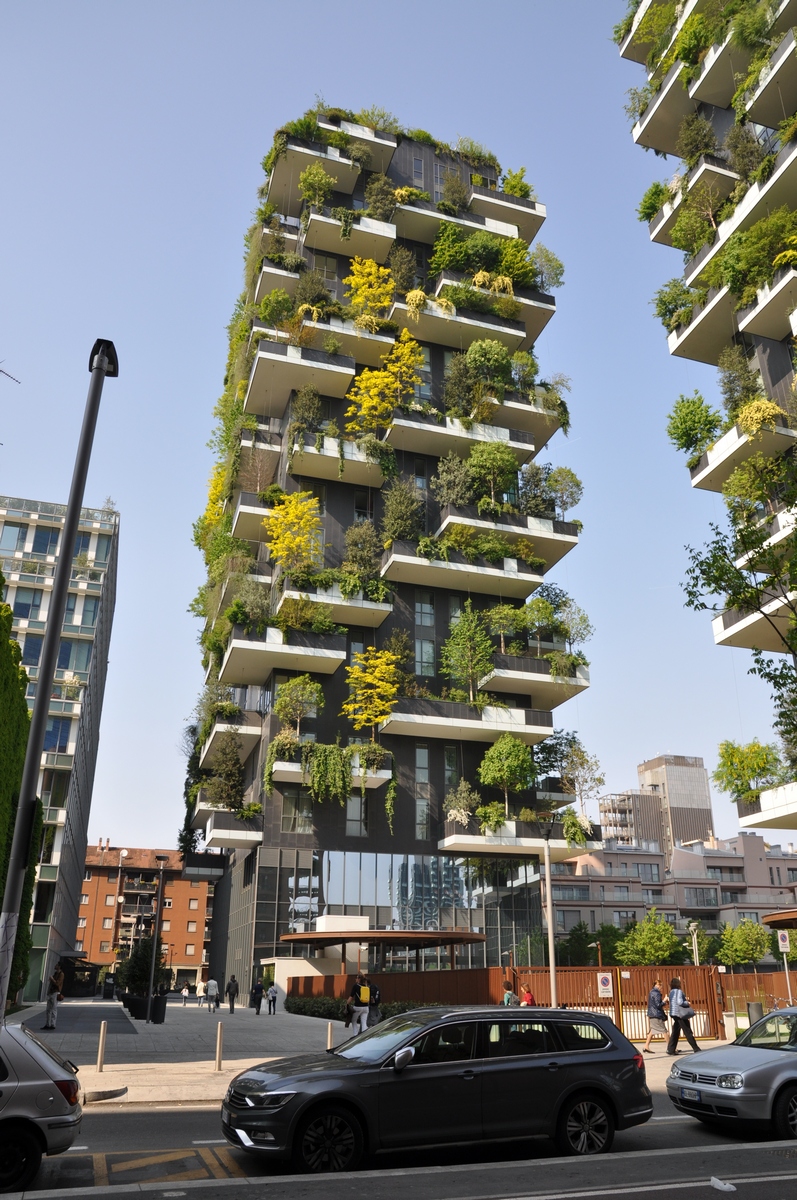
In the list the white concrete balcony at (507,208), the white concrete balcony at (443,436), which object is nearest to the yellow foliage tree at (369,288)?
the white concrete balcony at (443,436)

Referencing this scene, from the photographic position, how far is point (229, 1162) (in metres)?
9.29

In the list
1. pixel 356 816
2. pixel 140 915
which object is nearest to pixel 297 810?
pixel 356 816

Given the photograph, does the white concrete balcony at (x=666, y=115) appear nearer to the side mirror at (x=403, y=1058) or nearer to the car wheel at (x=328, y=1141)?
the side mirror at (x=403, y=1058)

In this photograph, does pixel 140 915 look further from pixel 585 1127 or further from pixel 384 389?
pixel 585 1127

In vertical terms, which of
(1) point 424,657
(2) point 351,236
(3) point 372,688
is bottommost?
(3) point 372,688

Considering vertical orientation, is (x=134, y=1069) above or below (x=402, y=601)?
below

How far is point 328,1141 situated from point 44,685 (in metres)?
5.69

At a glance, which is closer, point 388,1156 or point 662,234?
point 388,1156

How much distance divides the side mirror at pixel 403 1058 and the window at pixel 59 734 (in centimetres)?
5241

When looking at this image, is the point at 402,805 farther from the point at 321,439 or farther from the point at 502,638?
the point at 321,439

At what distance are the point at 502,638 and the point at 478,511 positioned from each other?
21.9 ft

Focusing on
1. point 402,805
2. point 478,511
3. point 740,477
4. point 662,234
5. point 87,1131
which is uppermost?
point 662,234

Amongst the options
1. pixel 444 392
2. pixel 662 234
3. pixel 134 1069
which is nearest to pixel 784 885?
pixel 444 392

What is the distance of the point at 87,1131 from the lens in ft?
36.8
